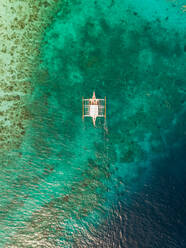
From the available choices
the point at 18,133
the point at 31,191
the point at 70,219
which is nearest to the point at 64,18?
the point at 18,133

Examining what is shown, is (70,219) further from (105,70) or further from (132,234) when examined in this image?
(105,70)

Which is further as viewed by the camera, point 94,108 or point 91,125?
point 91,125

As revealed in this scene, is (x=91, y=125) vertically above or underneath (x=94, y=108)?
underneath
